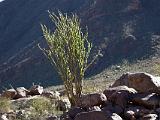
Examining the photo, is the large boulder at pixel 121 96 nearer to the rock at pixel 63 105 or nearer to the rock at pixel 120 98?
the rock at pixel 120 98

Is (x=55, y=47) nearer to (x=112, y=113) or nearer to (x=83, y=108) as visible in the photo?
(x=83, y=108)

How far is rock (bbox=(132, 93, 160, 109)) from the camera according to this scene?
9.48m

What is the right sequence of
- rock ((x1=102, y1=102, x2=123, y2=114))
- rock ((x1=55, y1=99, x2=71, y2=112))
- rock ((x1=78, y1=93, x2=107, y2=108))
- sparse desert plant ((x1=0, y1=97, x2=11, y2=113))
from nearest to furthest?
rock ((x1=102, y1=102, x2=123, y2=114)) → rock ((x1=78, y1=93, x2=107, y2=108)) → rock ((x1=55, y1=99, x2=71, y2=112)) → sparse desert plant ((x1=0, y1=97, x2=11, y2=113))

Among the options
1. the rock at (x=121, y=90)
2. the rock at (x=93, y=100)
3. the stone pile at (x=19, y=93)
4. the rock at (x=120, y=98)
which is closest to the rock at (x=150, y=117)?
the rock at (x=120, y=98)

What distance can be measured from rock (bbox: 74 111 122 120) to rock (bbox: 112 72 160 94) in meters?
1.42

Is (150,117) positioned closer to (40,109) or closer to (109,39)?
(40,109)

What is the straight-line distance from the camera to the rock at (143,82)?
10109 mm

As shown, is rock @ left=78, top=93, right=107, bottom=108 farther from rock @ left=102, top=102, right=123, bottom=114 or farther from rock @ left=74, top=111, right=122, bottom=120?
rock @ left=74, top=111, right=122, bottom=120

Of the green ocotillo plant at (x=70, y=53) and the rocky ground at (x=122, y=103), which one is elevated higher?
the green ocotillo plant at (x=70, y=53)

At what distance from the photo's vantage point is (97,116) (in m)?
9.07

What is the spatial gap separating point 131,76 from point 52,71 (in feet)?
101

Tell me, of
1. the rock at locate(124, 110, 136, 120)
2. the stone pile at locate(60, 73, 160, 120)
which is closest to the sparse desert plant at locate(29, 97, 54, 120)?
the stone pile at locate(60, 73, 160, 120)

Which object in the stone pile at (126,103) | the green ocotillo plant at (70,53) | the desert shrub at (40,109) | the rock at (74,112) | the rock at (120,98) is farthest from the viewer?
the desert shrub at (40,109)

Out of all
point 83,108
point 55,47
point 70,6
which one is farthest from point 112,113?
point 70,6
